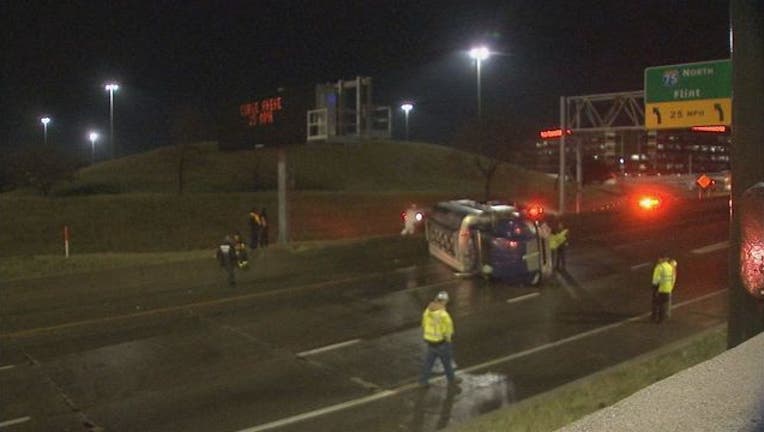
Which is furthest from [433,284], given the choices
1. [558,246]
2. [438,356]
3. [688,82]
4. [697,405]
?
[697,405]

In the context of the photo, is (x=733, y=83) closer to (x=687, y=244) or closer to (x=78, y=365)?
(x=78, y=365)

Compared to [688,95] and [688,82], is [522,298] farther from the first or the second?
[688,82]

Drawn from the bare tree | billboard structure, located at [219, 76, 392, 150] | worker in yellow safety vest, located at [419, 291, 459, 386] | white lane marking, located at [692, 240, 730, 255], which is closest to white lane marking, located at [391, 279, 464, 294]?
billboard structure, located at [219, 76, 392, 150]

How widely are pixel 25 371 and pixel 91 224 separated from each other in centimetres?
2810

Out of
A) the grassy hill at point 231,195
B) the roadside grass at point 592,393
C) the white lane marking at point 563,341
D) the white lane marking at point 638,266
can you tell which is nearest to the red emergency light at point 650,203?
the grassy hill at point 231,195

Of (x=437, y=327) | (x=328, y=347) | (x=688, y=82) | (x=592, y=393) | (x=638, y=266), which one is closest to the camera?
(x=592, y=393)

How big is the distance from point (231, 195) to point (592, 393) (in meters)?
44.2

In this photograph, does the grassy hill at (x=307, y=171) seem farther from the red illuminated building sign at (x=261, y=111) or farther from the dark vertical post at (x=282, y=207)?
the red illuminated building sign at (x=261, y=111)

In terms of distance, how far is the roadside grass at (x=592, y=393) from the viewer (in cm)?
972

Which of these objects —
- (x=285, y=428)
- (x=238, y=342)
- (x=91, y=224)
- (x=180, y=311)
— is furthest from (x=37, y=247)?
(x=285, y=428)

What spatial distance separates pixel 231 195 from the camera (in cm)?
5347

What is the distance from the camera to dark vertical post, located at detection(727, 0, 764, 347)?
20.2ft

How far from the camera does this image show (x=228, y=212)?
47844 mm

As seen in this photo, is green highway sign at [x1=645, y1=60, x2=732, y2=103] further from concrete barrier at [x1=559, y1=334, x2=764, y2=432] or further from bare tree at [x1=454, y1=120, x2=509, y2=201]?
bare tree at [x1=454, y1=120, x2=509, y2=201]
